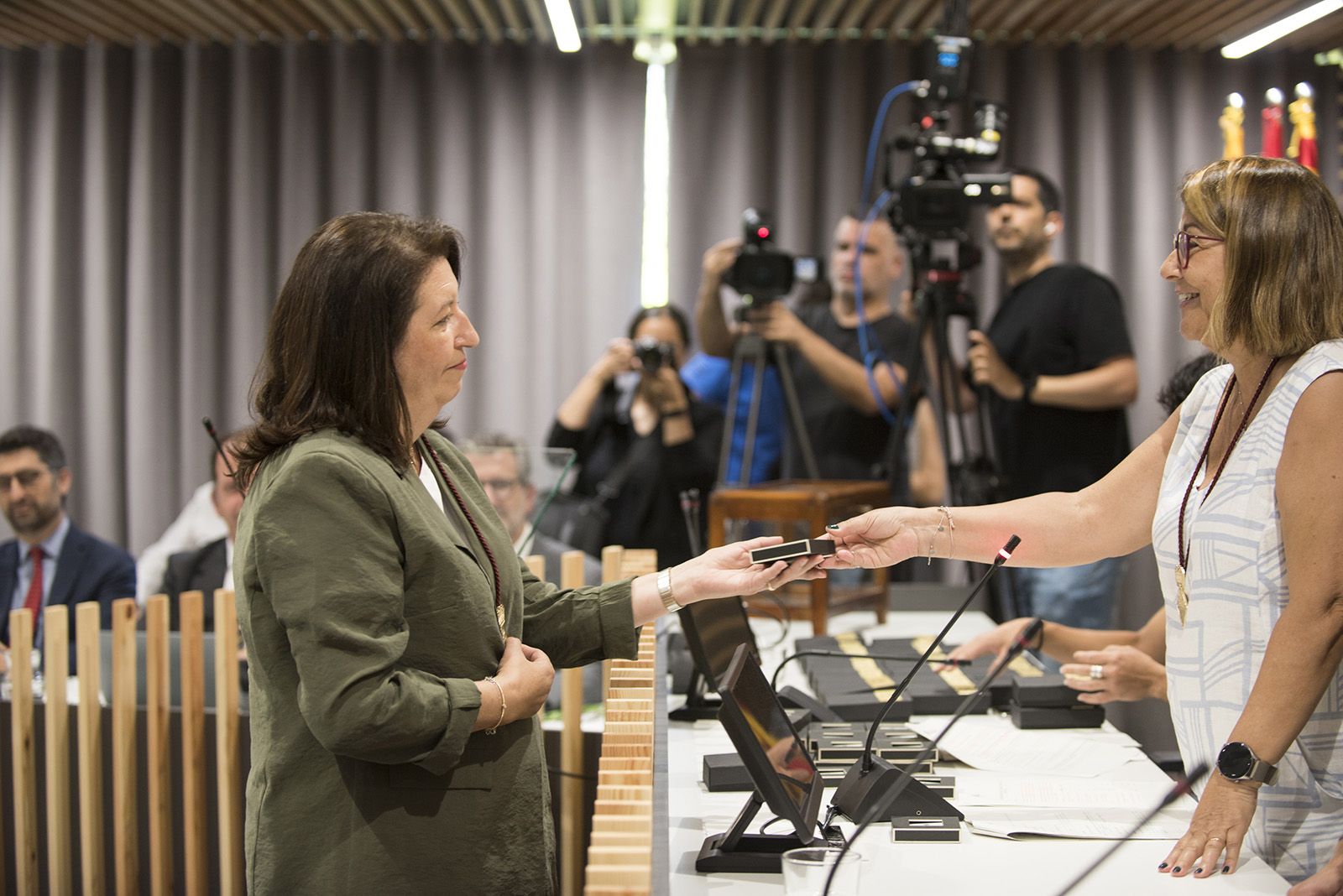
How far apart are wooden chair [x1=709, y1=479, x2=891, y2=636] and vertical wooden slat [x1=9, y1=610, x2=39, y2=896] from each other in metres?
1.44

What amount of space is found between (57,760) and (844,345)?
250 cm

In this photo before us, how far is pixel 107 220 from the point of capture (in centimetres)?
526

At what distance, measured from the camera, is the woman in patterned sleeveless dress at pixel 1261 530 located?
1388mm

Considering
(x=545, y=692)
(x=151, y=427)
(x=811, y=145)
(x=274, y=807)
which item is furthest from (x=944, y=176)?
(x=151, y=427)

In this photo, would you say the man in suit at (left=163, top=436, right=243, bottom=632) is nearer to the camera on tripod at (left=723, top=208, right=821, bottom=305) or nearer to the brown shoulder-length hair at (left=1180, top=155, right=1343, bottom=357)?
the camera on tripod at (left=723, top=208, right=821, bottom=305)

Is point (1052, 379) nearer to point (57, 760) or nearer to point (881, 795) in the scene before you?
point (881, 795)

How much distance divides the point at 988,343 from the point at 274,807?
2654mm

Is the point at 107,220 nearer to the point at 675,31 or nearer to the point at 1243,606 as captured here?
the point at 675,31

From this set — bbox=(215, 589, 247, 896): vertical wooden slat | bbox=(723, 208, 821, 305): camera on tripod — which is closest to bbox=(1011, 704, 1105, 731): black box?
bbox=(215, 589, 247, 896): vertical wooden slat

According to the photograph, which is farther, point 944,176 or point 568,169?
point 568,169

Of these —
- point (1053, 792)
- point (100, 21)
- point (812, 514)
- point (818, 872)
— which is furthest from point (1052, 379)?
point (100, 21)

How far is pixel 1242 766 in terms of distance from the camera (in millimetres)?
1354

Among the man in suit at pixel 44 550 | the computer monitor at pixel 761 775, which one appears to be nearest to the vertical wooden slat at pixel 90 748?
the man in suit at pixel 44 550

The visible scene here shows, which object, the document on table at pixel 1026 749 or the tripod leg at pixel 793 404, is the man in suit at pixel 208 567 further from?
the document on table at pixel 1026 749
